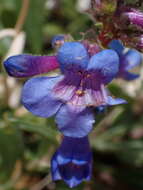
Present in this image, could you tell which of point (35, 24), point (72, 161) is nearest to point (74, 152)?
point (72, 161)

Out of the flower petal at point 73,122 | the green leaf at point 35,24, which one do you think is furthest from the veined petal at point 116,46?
the green leaf at point 35,24

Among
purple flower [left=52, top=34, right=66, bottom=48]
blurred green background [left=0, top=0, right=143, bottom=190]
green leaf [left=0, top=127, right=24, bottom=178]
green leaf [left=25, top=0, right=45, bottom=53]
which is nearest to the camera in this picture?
purple flower [left=52, top=34, right=66, bottom=48]

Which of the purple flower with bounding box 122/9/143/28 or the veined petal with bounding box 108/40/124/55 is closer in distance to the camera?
the purple flower with bounding box 122/9/143/28

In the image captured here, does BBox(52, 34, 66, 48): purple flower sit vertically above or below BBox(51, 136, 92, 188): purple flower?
above

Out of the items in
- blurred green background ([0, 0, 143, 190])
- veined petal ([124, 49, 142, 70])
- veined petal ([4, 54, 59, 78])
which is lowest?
blurred green background ([0, 0, 143, 190])

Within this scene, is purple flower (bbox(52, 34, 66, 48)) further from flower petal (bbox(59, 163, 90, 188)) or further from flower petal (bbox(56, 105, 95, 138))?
flower petal (bbox(59, 163, 90, 188))

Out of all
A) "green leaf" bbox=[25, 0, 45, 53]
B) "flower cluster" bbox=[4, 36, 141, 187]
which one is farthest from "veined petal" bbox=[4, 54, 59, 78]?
"green leaf" bbox=[25, 0, 45, 53]

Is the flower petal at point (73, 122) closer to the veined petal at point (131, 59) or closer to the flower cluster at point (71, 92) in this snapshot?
the flower cluster at point (71, 92)
